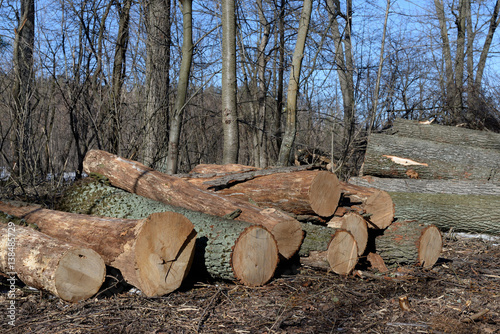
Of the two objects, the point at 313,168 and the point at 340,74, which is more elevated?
the point at 340,74

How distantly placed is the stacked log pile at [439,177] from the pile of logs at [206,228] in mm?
1562

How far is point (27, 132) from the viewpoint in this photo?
19.2 feet

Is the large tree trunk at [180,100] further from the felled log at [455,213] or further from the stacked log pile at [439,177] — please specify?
the felled log at [455,213]

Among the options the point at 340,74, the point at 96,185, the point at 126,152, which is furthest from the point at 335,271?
the point at 340,74

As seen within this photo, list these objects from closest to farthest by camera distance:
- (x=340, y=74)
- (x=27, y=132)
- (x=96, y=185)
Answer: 1. (x=96, y=185)
2. (x=27, y=132)
3. (x=340, y=74)

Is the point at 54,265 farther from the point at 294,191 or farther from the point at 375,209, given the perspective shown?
the point at 375,209

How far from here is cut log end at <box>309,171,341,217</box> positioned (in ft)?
13.8

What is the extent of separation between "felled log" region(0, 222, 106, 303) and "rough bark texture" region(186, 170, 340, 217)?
5.81ft

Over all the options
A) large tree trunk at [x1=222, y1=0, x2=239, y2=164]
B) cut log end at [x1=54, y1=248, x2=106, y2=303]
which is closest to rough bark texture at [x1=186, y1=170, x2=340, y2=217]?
cut log end at [x1=54, y1=248, x2=106, y2=303]

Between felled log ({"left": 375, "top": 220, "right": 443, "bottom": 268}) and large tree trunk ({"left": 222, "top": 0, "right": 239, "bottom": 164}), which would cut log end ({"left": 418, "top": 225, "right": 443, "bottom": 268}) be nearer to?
felled log ({"left": 375, "top": 220, "right": 443, "bottom": 268})

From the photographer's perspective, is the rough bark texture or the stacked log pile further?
the stacked log pile

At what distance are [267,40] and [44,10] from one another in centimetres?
530

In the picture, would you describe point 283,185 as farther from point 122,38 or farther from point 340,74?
point 340,74

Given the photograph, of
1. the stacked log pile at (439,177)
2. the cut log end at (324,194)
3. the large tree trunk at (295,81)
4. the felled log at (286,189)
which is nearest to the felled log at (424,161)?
the stacked log pile at (439,177)
